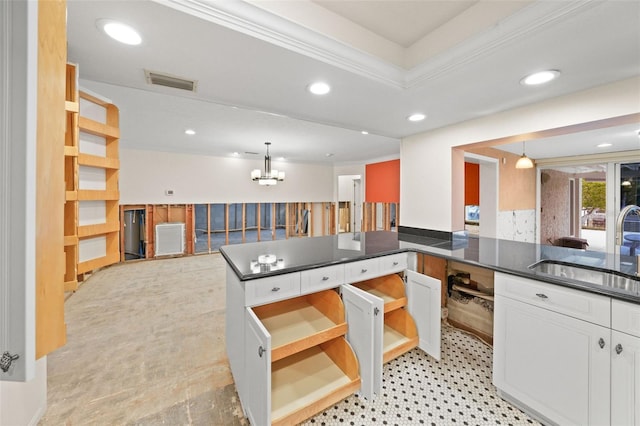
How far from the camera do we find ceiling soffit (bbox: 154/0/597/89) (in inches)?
42.0

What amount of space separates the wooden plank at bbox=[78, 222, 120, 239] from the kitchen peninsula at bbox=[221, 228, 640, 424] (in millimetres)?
721

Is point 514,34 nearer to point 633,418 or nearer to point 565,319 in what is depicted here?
point 565,319

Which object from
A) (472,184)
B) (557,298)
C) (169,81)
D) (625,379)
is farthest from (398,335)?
(472,184)

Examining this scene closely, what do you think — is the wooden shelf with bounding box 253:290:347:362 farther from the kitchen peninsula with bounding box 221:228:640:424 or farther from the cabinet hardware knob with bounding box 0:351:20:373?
the cabinet hardware knob with bounding box 0:351:20:373

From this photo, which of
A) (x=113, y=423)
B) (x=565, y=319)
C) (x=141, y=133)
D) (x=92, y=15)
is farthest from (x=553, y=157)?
(x=141, y=133)

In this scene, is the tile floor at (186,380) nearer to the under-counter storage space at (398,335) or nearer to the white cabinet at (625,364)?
the under-counter storage space at (398,335)

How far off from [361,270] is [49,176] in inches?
66.5

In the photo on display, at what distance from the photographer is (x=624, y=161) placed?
12.8ft

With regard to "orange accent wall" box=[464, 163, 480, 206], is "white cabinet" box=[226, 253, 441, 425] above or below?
below

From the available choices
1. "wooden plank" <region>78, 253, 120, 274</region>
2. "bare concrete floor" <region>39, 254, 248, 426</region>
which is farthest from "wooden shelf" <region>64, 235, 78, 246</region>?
"bare concrete floor" <region>39, 254, 248, 426</region>

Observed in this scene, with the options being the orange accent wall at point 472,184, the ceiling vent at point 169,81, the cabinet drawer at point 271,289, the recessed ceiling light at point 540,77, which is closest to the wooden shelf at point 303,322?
the cabinet drawer at point 271,289

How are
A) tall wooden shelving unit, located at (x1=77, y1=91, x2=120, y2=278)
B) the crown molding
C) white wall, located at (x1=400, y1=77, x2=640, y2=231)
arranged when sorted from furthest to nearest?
white wall, located at (x1=400, y1=77, x2=640, y2=231)
tall wooden shelving unit, located at (x1=77, y1=91, x2=120, y2=278)
the crown molding

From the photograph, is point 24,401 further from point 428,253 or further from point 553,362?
point 553,362

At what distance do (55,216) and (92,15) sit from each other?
0.95 metres
